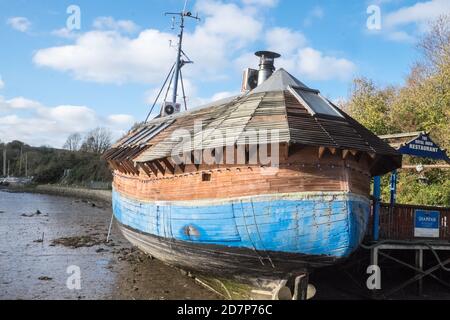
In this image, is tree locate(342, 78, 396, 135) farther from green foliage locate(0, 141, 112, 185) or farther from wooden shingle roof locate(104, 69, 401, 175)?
green foliage locate(0, 141, 112, 185)

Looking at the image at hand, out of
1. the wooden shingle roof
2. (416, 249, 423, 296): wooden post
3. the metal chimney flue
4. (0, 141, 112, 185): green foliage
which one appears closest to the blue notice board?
(416, 249, 423, 296): wooden post

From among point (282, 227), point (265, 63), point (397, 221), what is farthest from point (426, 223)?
point (282, 227)

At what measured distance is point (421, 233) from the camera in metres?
13.5

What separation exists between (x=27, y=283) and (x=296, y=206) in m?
8.59

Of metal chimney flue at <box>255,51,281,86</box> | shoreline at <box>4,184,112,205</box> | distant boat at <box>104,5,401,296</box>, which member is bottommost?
shoreline at <box>4,184,112,205</box>

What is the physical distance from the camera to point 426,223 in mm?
13570

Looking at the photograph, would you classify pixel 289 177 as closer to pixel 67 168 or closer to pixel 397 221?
pixel 397 221

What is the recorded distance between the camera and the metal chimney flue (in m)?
12.7

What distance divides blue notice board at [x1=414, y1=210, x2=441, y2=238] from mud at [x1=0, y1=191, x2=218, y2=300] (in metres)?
6.52

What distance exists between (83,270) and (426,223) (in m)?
10.9

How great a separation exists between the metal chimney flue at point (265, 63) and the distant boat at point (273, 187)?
163 centimetres
